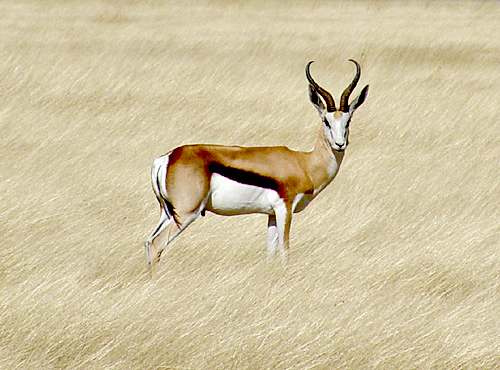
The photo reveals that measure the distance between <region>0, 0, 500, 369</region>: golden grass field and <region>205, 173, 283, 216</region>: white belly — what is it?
2.16ft

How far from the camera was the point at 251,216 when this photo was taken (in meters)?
11.7

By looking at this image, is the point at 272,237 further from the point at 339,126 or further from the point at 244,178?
the point at 339,126

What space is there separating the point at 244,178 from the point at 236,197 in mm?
214

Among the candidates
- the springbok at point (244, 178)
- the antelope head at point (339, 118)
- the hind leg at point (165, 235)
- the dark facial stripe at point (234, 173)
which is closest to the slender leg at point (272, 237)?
the springbok at point (244, 178)

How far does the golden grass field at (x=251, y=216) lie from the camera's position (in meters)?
8.38

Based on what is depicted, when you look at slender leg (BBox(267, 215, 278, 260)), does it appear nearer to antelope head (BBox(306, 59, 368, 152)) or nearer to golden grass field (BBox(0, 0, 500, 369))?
golden grass field (BBox(0, 0, 500, 369))

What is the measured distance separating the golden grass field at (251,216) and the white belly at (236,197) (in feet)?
2.16

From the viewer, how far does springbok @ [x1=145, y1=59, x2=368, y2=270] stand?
9.56 m

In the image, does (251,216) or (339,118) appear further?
(251,216)

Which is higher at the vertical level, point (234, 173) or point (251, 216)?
point (234, 173)

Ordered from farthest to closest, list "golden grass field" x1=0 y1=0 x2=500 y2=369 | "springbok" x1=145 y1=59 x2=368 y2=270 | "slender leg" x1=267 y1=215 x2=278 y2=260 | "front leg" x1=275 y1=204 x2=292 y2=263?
"slender leg" x1=267 y1=215 x2=278 y2=260 → "front leg" x1=275 y1=204 x2=292 y2=263 → "springbok" x1=145 y1=59 x2=368 y2=270 → "golden grass field" x1=0 y1=0 x2=500 y2=369

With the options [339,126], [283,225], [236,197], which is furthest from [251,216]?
[339,126]

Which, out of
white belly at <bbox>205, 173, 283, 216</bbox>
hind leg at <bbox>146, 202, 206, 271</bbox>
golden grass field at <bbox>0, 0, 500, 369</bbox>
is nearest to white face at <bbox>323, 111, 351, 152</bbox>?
white belly at <bbox>205, 173, 283, 216</bbox>

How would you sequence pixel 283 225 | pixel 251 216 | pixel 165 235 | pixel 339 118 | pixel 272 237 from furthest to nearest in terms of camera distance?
1. pixel 251 216
2. pixel 272 237
3. pixel 283 225
4. pixel 165 235
5. pixel 339 118
